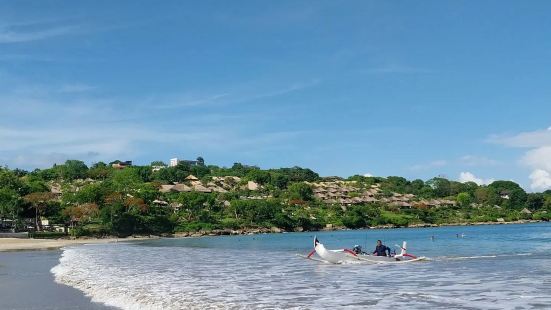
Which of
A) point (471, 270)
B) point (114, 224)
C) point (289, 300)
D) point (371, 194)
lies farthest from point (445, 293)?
point (371, 194)

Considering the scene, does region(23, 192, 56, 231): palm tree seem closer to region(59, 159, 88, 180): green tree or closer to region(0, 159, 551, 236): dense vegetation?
region(0, 159, 551, 236): dense vegetation

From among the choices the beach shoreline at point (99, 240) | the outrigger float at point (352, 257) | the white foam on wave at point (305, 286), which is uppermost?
the beach shoreline at point (99, 240)

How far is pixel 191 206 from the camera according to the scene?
388 feet

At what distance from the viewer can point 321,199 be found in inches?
6476

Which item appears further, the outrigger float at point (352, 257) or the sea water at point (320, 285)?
the outrigger float at point (352, 257)

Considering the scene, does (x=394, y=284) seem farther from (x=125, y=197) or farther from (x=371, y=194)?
(x=371, y=194)

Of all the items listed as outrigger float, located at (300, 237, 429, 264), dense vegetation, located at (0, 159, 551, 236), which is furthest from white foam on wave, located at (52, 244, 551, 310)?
dense vegetation, located at (0, 159, 551, 236)

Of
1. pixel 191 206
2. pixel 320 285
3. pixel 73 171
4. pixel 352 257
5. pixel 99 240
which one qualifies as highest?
pixel 73 171

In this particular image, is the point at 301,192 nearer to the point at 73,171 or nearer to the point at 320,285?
the point at 73,171

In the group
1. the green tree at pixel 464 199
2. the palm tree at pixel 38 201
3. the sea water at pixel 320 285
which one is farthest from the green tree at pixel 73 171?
the sea water at pixel 320 285

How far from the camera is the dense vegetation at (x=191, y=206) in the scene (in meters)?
89.8

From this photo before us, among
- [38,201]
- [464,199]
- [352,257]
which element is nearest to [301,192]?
[464,199]

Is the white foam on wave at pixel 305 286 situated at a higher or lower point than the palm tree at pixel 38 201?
lower

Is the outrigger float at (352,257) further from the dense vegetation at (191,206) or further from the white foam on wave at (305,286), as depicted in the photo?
the dense vegetation at (191,206)
